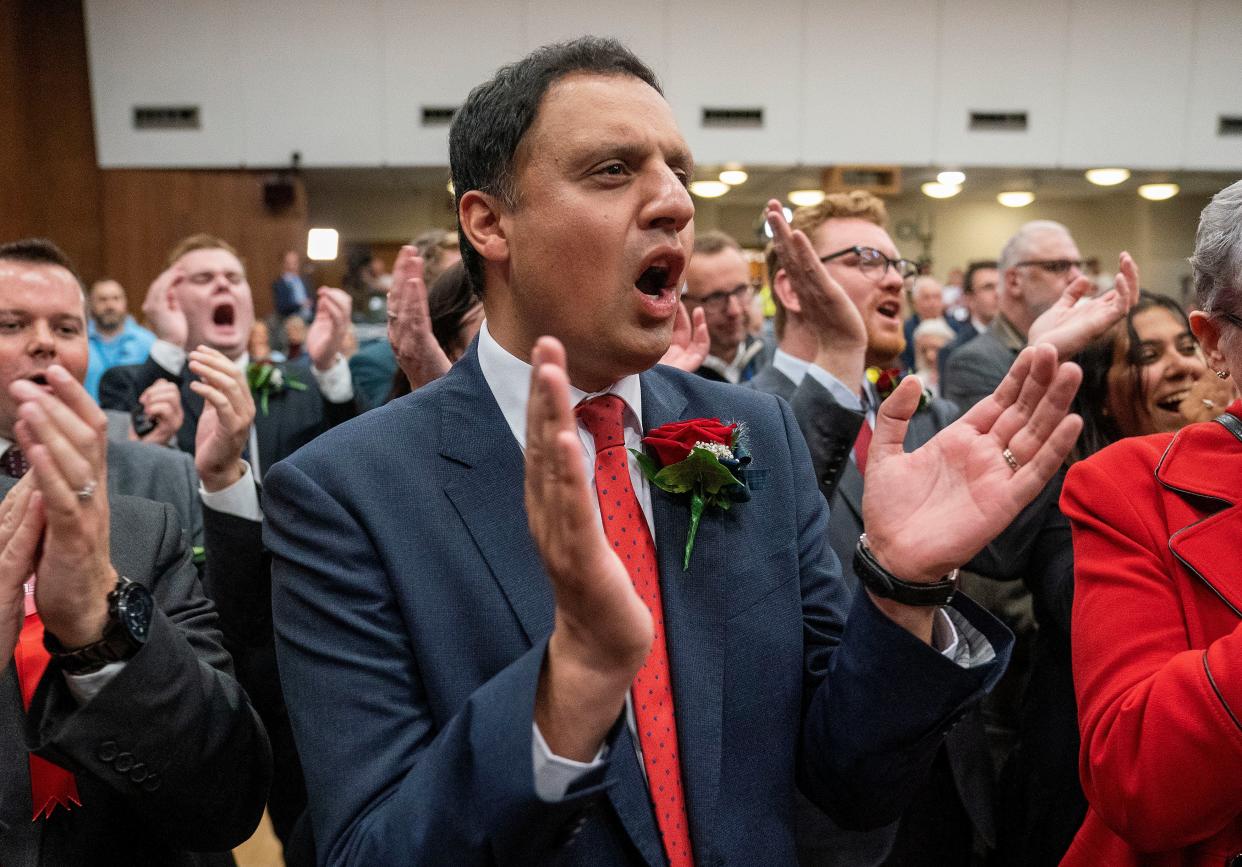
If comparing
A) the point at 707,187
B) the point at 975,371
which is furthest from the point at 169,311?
the point at 707,187

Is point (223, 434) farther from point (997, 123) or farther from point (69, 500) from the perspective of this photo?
point (997, 123)

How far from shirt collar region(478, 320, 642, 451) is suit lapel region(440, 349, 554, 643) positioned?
0.04ft

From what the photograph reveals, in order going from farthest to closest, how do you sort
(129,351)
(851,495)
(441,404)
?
(129,351) → (851,495) → (441,404)

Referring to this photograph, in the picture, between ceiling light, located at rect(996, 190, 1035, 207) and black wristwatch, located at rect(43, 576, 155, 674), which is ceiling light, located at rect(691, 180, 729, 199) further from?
black wristwatch, located at rect(43, 576, 155, 674)

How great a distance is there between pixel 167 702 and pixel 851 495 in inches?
55.8

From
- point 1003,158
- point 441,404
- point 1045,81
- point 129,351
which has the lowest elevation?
point 129,351

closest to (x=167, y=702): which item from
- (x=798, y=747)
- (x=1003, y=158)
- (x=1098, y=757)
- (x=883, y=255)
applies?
(x=798, y=747)

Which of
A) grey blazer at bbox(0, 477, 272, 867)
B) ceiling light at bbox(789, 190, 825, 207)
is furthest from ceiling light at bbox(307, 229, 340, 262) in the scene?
ceiling light at bbox(789, 190, 825, 207)

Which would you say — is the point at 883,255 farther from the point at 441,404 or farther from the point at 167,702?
the point at 167,702

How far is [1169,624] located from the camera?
4.10 ft

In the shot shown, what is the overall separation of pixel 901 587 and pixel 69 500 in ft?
2.84

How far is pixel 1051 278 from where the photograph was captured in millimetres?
3891

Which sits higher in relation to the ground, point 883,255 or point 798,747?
point 883,255

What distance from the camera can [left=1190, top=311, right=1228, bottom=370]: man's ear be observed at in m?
1.37
